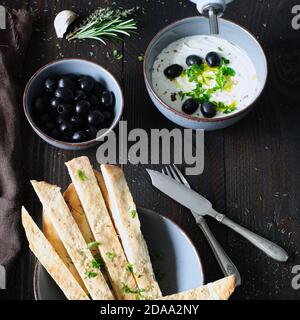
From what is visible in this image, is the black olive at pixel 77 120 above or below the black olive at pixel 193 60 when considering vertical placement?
below

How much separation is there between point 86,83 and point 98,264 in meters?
0.48

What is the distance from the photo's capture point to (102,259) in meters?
1.33

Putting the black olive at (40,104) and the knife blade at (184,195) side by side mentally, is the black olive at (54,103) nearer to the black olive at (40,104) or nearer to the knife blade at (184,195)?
the black olive at (40,104)

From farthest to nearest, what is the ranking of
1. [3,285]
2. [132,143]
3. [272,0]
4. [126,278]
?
1. [272,0]
2. [132,143]
3. [3,285]
4. [126,278]

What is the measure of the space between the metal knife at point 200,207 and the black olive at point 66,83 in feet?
0.96

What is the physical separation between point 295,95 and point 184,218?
462 mm

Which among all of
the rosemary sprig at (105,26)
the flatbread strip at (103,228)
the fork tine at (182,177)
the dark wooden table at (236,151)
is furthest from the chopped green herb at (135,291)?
the rosemary sprig at (105,26)

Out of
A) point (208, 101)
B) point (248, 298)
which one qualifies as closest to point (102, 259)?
point (248, 298)

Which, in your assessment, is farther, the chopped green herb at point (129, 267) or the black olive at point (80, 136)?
the black olive at point (80, 136)

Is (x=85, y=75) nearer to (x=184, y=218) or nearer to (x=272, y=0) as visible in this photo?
(x=184, y=218)

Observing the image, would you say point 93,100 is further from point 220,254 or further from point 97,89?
point 220,254

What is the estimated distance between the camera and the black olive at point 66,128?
1502 millimetres

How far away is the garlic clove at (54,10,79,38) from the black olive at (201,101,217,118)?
1.43 feet

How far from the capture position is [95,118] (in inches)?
59.2
